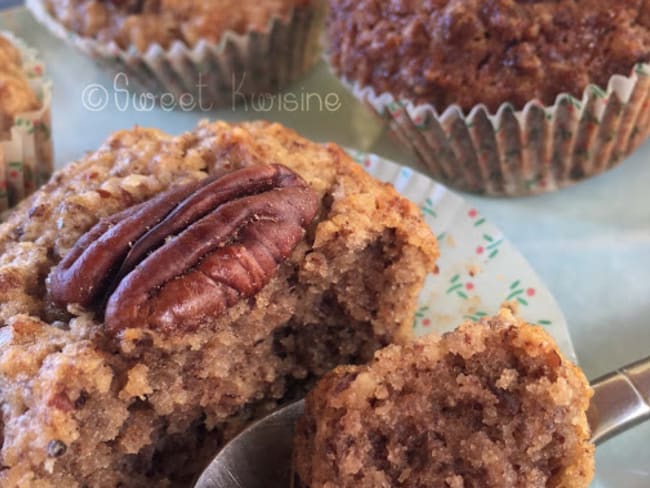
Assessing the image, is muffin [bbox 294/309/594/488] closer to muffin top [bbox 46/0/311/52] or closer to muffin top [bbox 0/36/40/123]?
muffin top [bbox 0/36/40/123]

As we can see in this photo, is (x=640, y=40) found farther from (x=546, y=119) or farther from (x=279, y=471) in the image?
(x=279, y=471)

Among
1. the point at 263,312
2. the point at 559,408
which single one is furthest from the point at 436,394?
the point at 263,312

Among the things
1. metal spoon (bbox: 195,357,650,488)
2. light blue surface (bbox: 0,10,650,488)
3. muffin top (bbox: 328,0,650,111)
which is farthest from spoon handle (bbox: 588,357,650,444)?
muffin top (bbox: 328,0,650,111)

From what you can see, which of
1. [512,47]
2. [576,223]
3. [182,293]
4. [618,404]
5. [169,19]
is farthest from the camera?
[169,19]

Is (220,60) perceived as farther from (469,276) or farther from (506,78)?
(469,276)

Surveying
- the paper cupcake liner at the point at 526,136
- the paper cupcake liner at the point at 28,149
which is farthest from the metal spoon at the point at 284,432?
the paper cupcake liner at the point at 28,149

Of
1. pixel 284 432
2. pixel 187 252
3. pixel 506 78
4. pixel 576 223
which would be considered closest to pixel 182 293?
pixel 187 252
